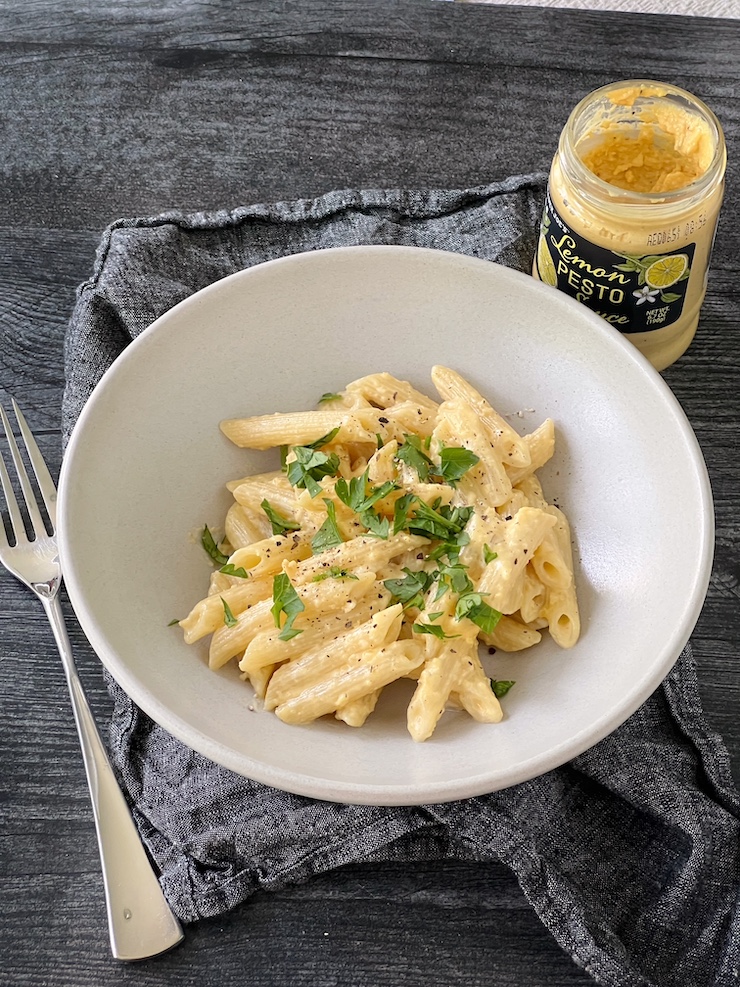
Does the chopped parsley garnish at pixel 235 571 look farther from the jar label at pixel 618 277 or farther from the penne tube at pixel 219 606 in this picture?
the jar label at pixel 618 277

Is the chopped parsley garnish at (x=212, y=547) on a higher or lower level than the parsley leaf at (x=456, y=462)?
lower

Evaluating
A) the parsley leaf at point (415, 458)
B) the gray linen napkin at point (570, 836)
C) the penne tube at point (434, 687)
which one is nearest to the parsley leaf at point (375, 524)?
the parsley leaf at point (415, 458)

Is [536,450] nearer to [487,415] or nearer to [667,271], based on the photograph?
[487,415]

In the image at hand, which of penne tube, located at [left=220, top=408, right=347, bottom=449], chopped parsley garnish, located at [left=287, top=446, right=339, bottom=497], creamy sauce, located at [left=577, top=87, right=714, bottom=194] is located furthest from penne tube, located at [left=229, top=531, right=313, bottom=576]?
creamy sauce, located at [left=577, top=87, right=714, bottom=194]

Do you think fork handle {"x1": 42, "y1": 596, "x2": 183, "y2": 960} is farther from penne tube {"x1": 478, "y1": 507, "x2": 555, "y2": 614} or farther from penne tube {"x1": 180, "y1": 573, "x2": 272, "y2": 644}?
Answer: penne tube {"x1": 478, "y1": 507, "x2": 555, "y2": 614}

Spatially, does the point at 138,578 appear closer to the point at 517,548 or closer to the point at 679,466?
the point at 517,548

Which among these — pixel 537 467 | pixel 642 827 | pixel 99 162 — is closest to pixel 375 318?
pixel 537 467
